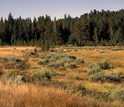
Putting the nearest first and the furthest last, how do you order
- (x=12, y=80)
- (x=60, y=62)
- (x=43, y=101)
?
(x=43, y=101) → (x=12, y=80) → (x=60, y=62)

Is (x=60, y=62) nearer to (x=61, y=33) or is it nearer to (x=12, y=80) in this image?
(x=12, y=80)

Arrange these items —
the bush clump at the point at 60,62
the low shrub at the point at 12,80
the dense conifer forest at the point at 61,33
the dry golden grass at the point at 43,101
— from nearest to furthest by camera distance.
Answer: the dry golden grass at the point at 43,101 → the low shrub at the point at 12,80 → the bush clump at the point at 60,62 → the dense conifer forest at the point at 61,33

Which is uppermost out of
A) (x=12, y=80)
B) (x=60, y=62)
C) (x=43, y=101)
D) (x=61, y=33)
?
(x=61, y=33)

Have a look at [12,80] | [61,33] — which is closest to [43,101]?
[12,80]

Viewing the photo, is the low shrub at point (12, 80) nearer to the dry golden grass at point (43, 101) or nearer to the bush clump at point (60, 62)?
the dry golden grass at point (43, 101)

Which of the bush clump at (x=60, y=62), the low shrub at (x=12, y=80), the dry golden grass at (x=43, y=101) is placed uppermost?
the dry golden grass at (x=43, y=101)

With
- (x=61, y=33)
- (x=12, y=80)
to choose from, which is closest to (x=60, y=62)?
(x=12, y=80)

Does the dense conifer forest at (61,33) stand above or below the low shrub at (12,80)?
above

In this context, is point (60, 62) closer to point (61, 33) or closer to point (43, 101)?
point (43, 101)

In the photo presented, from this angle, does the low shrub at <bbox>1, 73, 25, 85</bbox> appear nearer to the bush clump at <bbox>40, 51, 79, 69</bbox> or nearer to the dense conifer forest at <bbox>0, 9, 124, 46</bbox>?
the bush clump at <bbox>40, 51, 79, 69</bbox>

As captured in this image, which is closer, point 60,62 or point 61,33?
point 60,62

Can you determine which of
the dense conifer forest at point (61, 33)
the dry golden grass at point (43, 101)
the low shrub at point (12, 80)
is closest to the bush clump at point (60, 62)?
the low shrub at point (12, 80)

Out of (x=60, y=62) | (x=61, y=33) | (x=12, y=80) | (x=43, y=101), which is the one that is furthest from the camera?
(x=61, y=33)

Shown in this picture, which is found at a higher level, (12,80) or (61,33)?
(61,33)
